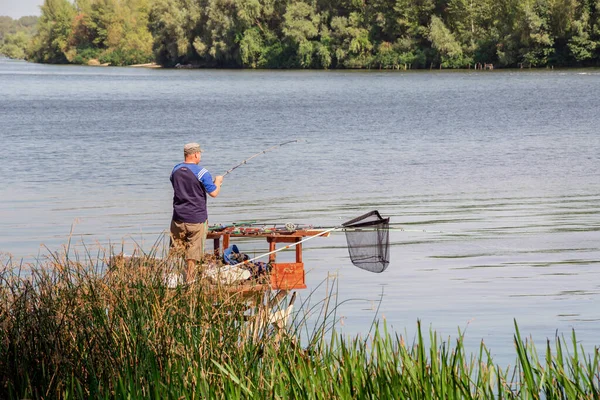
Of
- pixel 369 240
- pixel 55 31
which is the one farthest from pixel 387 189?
pixel 55 31

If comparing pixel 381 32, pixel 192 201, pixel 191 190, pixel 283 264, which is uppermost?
pixel 381 32

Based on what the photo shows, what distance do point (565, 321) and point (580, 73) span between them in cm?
8242

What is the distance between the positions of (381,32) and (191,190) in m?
102

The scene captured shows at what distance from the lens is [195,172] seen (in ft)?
33.4

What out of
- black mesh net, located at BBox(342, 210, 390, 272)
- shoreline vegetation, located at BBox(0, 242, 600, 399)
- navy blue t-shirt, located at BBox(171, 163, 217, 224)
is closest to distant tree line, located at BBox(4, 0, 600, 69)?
black mesh net, located at BBox(342, 210, 390, 272)

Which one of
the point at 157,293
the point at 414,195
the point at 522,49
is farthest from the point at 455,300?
the point at 522,49

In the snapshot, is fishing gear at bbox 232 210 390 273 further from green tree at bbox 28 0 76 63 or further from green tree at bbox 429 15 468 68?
green tree at bbox 28 0 76 63

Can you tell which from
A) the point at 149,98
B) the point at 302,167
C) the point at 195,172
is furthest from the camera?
the point at 149,98

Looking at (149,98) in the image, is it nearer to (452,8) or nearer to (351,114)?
(351,114)

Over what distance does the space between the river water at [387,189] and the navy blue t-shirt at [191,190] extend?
1476 mm

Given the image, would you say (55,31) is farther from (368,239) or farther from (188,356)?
(188,356)

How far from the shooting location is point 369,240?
10430 millimetres

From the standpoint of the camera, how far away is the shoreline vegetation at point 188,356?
584 cm

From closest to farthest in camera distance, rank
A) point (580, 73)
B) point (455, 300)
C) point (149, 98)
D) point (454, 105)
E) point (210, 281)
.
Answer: point (210, 281), point (455, 300), point (454, 105), point (149, 98), point (580, 73)
